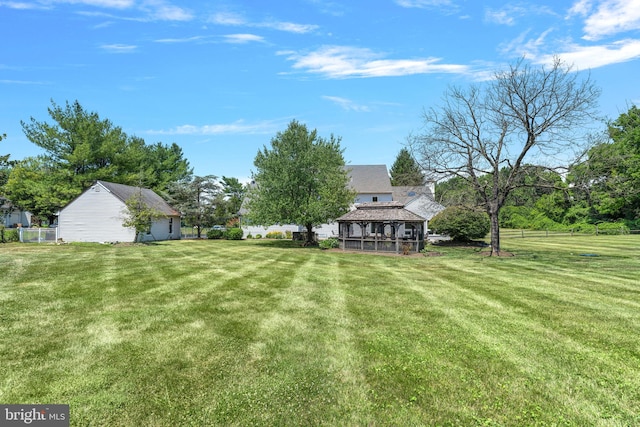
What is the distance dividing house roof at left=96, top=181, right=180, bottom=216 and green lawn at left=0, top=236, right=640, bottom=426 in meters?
20.9

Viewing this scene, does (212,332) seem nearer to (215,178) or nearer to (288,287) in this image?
(288,287)

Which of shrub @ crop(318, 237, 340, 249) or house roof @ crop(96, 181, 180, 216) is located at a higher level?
house roof @ crop(96, 181, 180, 216)

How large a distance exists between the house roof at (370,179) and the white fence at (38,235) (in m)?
33.4

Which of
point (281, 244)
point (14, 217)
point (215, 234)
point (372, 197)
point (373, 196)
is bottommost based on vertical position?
point (281, 244)

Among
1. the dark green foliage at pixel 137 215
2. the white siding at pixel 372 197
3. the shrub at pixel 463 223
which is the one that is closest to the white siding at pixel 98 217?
the dark green foliage at pixel 137 215

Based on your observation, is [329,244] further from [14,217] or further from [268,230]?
[14,217]

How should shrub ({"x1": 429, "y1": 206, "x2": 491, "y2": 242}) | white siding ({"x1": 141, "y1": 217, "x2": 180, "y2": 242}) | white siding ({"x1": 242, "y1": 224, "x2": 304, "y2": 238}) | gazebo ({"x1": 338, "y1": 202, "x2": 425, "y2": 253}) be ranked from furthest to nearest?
white siding ({"x1": 242, "y1": 224, "x2": 304, "y2": 238}) → white siding ({"x1": 141, "y1": 217, "x2": 180, "y2": 242}) → shrub ({"x1": 429, "y1": 206, "x2": 491, "y2": 242}) → gazebo ({"x1": 338, "y1": 202, "x2": 425, "y2": 253})

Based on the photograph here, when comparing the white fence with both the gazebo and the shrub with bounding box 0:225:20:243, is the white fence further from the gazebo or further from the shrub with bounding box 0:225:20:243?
the gazebo

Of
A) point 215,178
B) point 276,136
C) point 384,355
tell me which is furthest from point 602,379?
point 215,178

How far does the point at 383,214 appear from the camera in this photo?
25.6 m
